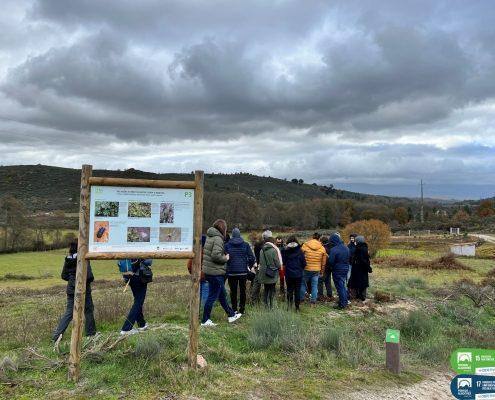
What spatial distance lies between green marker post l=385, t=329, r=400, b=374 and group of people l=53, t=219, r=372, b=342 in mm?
3316

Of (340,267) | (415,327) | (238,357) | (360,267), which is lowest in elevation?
(415,327)

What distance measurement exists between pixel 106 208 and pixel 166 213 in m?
0.76

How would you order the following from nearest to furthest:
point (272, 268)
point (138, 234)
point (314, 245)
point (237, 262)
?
1. point (138, 234)
2. point (237, 262)
3. point (272, 268)
4. point (314, 245)

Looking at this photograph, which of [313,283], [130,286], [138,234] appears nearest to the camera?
[138,234]

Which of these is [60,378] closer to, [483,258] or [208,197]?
[483,258]

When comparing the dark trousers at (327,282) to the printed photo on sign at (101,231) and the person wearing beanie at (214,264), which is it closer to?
the person wearing beanie at (214,264)

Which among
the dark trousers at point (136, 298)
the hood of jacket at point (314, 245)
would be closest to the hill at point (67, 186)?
the hood of jacket at point (314, 245)

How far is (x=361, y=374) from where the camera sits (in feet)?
21.7

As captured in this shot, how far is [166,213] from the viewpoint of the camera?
243 inches

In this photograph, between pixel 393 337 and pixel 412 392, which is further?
pixel 393 337

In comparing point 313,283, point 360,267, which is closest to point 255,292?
point 313,283

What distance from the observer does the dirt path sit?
5934mm

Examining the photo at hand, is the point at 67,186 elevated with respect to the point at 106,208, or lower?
elevated

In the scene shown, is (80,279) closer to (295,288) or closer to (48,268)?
(295,288)
